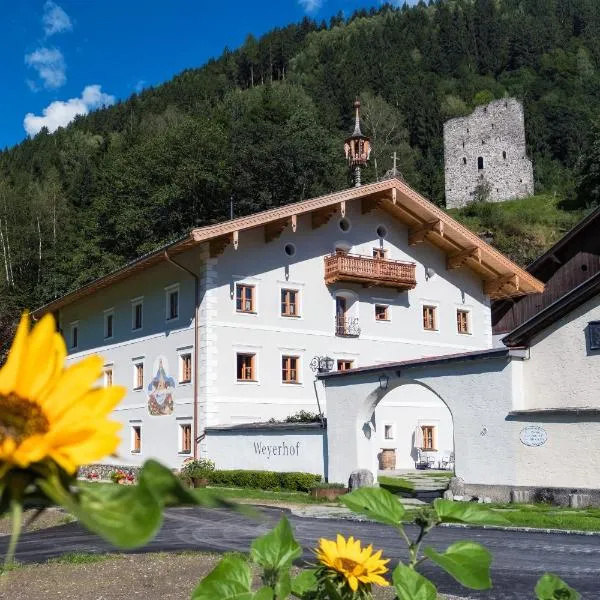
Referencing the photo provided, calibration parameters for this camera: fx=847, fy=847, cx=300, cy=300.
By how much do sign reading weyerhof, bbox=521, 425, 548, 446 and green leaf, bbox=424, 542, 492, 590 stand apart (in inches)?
695

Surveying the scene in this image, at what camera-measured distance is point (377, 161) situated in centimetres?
7944

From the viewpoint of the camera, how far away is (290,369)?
29.5 m

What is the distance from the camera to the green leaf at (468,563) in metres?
1.32

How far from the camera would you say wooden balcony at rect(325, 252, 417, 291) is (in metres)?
30.2

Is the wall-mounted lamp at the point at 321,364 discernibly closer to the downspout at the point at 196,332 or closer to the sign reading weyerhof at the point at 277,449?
the sign reading weyerhof at the point at 277,449

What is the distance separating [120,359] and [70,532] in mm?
18724

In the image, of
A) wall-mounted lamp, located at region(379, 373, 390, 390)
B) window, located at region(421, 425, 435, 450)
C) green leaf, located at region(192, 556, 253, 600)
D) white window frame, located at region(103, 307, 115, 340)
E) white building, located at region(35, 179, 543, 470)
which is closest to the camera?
green leaf, located at region(192, 556, 253, 600)

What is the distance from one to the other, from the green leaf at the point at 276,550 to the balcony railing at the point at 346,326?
95.7 ft

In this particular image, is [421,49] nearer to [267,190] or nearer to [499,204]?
[499,204]

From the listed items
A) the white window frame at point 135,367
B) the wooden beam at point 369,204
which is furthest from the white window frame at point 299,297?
the white window frame at point 135,367

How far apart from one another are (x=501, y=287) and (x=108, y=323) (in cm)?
1610

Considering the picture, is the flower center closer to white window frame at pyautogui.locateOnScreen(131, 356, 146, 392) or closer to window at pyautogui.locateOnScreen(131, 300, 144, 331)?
white window frame at pyautogui.locateOnScreen(131, 356, 146, 392)

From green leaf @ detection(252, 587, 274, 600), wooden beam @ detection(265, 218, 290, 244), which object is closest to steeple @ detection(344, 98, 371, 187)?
wooden beam @ detection(265, 218, 290, 244)

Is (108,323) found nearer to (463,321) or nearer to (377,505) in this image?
(463,321)
